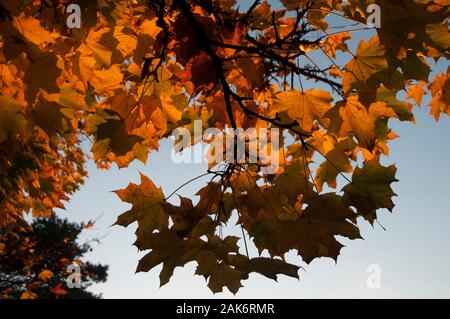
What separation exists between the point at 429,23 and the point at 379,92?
47 centimetres

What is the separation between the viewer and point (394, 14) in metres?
1.34

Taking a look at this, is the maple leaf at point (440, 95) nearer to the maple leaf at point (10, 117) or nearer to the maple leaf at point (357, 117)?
the maple leaf at point (357, 117)

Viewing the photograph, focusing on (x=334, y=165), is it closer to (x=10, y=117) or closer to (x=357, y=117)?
(x=357, y=117)

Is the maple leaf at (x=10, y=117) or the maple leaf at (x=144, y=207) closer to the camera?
the maple leaf at (x=10, y=117)

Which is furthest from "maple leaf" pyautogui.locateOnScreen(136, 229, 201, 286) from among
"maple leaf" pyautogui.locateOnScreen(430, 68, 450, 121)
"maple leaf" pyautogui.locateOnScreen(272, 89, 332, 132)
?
"maple leaf" pyautogui.locateOnScreen(430, 68, 450, 121)

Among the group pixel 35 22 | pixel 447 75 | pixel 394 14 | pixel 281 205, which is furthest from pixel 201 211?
pixel 447 75

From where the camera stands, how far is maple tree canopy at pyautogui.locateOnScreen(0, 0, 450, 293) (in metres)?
1.43

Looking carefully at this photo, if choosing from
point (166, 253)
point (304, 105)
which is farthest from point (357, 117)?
point (166, 253)

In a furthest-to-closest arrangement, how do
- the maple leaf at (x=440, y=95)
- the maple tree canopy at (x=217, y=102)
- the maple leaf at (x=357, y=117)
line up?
the maple leaf at (x=440, y=95) < the maple leaf at (x=357, y=117) < the maple tree canopy at (x=217, y=102)

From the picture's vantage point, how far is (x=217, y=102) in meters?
2.09

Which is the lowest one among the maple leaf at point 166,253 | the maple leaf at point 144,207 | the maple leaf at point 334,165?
the maple leaf at point 166,253

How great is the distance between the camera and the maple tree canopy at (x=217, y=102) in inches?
56.3

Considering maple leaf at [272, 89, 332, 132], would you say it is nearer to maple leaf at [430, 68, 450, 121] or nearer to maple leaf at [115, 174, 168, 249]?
maple leaf at [115, 174, 168, 249]

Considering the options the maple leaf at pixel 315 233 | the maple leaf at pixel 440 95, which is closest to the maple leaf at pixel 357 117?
the maple leaf at pixel 315 233
